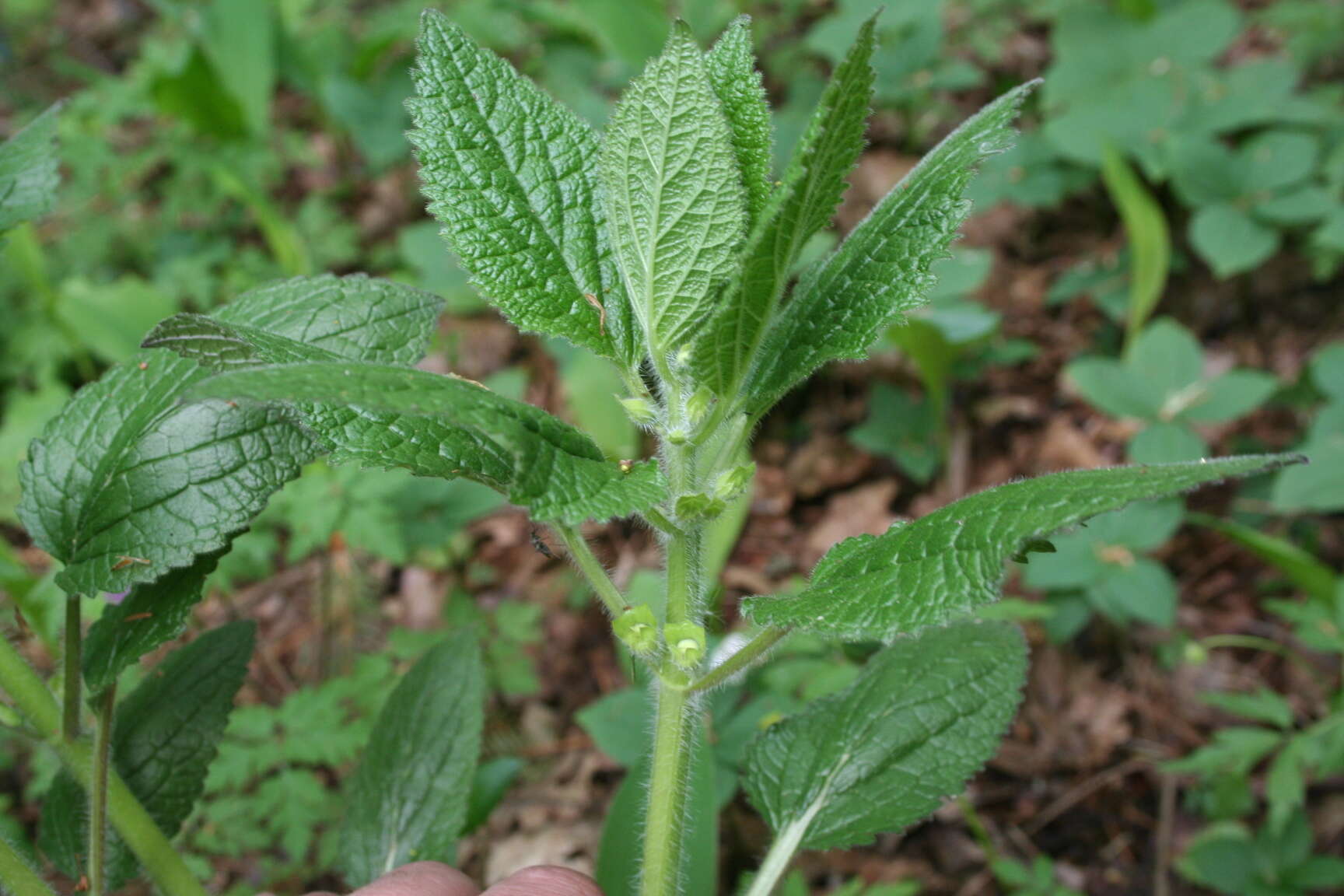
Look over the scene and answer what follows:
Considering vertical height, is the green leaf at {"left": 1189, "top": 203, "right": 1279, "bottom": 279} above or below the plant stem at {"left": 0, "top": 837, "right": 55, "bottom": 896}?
above

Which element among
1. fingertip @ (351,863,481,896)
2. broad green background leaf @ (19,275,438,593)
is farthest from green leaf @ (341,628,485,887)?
broad green background leaf @ (19,275,438,593)

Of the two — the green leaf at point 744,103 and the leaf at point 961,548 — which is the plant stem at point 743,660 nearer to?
the leaf at point 961,548

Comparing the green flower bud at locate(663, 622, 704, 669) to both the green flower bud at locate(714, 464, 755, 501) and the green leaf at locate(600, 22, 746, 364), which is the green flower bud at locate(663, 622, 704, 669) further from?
the green leaf at locate(600, 22, 746, 364)

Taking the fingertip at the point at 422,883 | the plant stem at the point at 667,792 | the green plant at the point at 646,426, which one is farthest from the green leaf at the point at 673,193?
the fingertip at the point at 422,883

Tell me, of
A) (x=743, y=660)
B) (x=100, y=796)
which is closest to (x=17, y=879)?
(x=100, y=796)

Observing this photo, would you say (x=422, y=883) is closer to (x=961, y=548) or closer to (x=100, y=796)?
(x=100, y=796)

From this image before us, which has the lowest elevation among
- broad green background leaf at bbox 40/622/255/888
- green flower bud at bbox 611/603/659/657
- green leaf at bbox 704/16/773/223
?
broad green background leaf at bbox 40/622/255/888

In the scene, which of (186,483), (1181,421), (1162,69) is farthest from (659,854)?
(1162,69)
